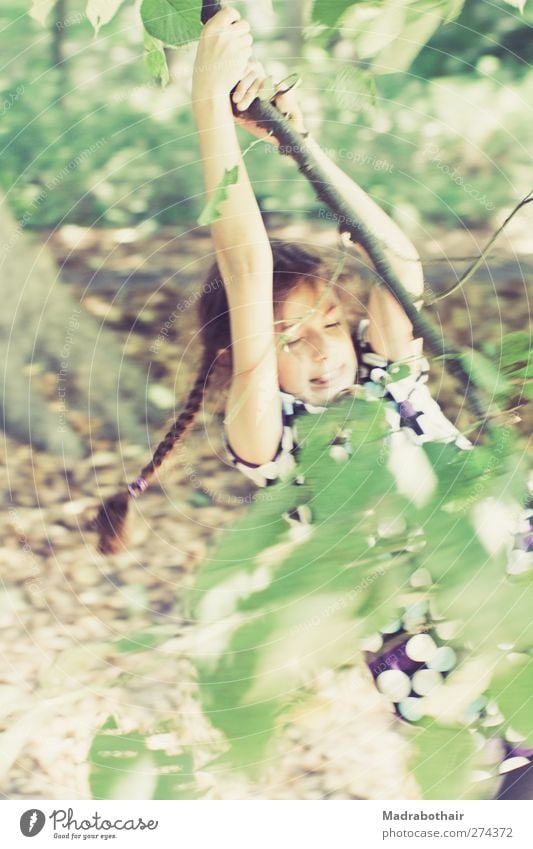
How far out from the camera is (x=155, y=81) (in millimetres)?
602

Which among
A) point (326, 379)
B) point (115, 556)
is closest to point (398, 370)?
point (326, 379)

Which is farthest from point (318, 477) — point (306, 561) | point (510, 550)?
point (510, 550)

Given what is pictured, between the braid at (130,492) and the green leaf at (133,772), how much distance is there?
0.15m

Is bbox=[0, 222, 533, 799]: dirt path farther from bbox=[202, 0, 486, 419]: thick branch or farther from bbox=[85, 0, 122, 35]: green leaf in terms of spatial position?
bbox=[85, 0, 122, 35]: green leaf

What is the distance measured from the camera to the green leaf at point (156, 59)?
60 cm

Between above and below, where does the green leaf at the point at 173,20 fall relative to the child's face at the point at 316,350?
above

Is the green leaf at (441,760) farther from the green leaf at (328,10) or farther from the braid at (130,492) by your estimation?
the green leaf at (328,10)

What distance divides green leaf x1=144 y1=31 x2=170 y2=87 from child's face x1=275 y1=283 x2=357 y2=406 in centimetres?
19

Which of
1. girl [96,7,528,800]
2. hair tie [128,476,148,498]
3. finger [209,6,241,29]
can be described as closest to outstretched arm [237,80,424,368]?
girl [96,7,528,800]

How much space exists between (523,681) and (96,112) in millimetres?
577

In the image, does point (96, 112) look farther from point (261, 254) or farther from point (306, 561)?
point (306, 561)

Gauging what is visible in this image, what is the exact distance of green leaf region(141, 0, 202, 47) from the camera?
1.90 feet

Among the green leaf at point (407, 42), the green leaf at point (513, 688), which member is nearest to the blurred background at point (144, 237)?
the green leaf at point (407, 42)
